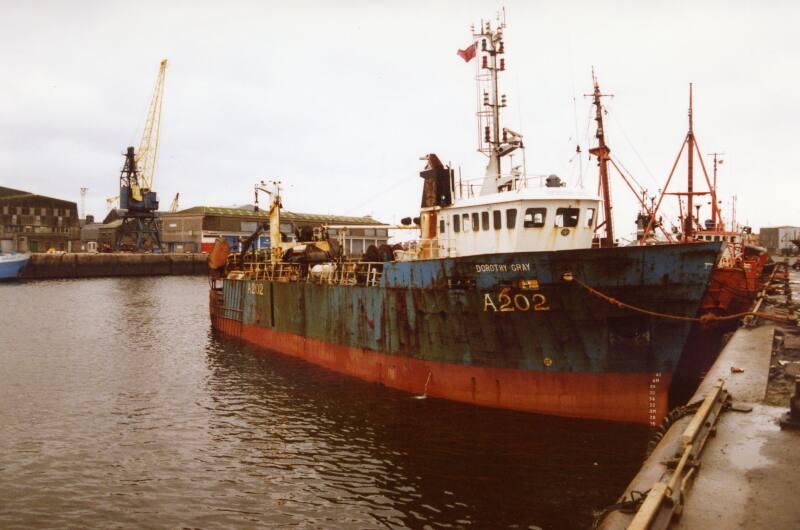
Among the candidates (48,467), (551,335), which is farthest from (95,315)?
(551,335)

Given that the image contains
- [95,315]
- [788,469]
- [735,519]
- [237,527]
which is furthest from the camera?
[95,315]

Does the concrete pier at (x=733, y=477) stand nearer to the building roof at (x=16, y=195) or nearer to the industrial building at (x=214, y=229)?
the industrial building at (x=214, y=229)

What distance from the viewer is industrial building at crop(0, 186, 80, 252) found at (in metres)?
108

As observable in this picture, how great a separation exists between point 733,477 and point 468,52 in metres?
18.1

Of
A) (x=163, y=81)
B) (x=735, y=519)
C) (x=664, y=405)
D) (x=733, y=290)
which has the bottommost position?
(x=664, y=405)

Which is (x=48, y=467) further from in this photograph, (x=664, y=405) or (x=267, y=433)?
(x=664, y=405)

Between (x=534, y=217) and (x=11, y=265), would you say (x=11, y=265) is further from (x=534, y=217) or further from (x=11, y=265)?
(x=534, y=217)

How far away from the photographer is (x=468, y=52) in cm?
2209

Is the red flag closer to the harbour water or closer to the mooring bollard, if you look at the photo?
the harbour water

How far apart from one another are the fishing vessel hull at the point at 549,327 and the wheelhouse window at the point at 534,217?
2.15 metres

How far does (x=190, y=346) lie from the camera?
32.1 meters

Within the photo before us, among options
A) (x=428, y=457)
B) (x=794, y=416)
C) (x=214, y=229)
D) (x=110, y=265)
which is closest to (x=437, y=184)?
(x=428, y=457)

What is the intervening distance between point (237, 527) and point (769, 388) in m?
12.1

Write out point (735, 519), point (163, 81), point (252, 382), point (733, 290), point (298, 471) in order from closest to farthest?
point (735, 519), point (298, 471), point (252, 382), point (733, 290), point (163, 81)
